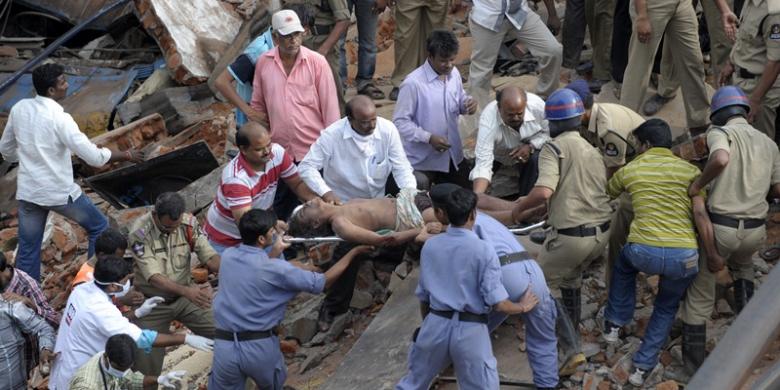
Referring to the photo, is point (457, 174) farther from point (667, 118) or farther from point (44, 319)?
point (44, 319)

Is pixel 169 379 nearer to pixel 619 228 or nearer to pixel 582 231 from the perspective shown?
pixel 582 231

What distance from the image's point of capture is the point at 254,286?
5.52m

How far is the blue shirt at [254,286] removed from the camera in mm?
5500

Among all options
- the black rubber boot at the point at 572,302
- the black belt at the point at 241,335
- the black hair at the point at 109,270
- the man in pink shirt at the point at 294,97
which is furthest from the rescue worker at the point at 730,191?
the black hair at the point at 109,270

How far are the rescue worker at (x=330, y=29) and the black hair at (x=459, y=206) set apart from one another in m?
3.88

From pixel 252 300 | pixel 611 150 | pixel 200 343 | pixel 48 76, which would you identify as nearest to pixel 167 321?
pixel 200 343

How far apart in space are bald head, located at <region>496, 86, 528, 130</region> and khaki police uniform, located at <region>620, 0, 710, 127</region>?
157cm

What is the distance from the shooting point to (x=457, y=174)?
7.62m

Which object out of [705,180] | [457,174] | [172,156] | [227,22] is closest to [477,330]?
[705,180]

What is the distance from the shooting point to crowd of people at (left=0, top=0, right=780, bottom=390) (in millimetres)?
5379

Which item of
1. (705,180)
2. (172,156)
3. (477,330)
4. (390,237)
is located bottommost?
(172,156)

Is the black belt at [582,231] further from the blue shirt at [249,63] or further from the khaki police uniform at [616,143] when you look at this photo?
the blue shirt at [249,63]

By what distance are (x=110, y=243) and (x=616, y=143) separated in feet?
10.4

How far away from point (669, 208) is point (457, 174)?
90.0 inches
